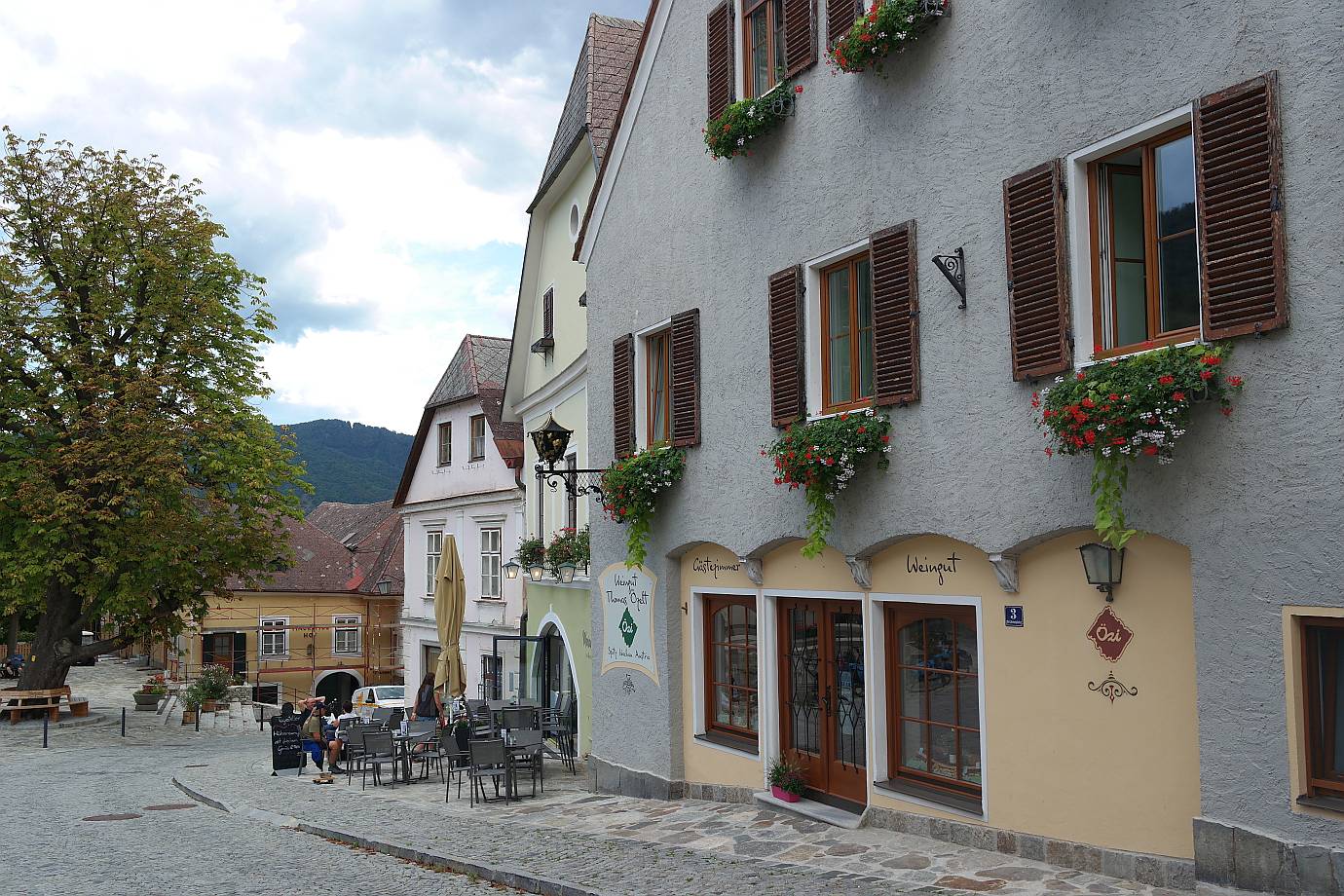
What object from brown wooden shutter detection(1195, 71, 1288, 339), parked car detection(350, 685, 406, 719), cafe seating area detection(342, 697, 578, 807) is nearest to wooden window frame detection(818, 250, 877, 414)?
brown wooden shutter detection(1195, 71, 1288, 339)

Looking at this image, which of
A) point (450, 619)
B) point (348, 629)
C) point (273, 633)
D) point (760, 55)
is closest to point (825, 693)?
point (760, 55)

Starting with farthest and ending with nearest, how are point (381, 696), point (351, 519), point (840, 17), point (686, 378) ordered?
point (351, 519) → point (381, 696) → point (686, 378) → point (840, 17)

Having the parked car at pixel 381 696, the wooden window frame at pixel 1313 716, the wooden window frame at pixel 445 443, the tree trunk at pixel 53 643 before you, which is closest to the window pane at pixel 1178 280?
the wooden window frame at pixel 1313 716

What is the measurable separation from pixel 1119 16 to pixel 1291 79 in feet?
4.73

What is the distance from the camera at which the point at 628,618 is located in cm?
1455

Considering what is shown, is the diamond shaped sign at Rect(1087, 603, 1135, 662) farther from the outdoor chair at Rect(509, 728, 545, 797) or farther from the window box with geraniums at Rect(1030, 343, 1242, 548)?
the outdoor chair at Rect(509, 728, 545, 797)

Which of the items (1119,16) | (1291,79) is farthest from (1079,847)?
(1119,16)

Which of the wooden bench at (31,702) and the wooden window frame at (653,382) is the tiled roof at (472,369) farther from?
the wooden window frame at (653,382)

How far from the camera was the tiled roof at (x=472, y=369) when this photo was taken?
2962 centimetres

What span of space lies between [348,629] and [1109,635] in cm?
4374

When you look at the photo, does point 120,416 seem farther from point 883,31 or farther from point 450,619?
point 883,31

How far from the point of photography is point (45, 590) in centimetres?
2744

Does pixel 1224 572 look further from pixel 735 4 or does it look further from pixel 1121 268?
pixel 735 4

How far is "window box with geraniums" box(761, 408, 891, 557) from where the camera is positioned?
10.0 meters
